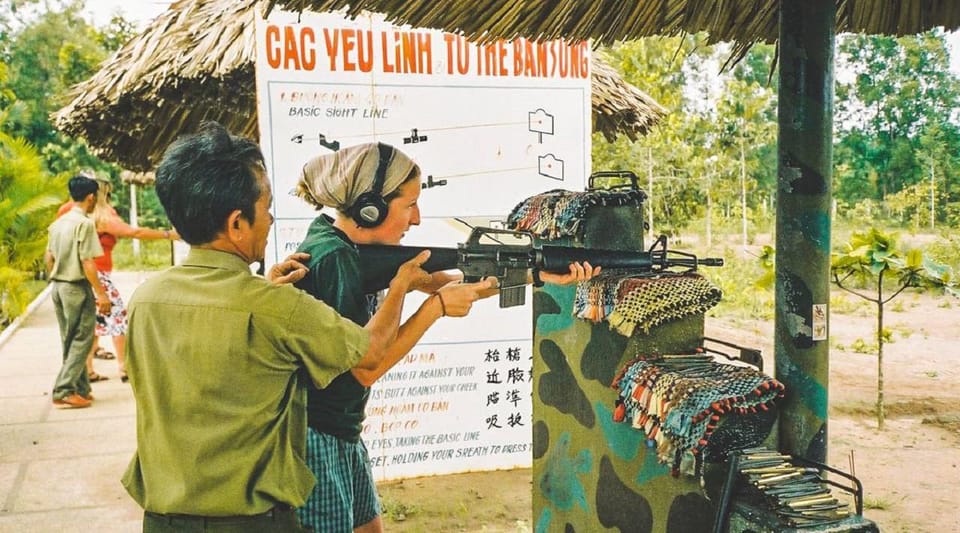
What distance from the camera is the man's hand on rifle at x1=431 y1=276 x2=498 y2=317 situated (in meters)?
2.36

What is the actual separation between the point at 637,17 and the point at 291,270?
153cm

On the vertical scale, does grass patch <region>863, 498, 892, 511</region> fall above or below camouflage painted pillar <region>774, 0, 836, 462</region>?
below

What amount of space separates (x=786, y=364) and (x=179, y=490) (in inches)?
63.1

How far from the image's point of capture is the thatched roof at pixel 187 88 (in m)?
4.93

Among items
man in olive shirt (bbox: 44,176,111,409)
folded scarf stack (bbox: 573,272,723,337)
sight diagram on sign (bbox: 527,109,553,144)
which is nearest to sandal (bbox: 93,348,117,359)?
man in olive shirt (bbox: 44,176,111,409)

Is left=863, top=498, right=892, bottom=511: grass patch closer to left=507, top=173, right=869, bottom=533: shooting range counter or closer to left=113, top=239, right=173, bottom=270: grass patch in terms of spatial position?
left=507, top=173, right=869, bottom=533: shooting range counter

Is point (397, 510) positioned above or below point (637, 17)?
below

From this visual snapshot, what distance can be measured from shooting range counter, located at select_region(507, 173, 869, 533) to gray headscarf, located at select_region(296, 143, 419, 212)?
55 cm

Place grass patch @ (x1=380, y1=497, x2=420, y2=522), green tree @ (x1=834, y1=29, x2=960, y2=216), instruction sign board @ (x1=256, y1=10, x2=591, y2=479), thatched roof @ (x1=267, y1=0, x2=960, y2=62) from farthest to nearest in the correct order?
1. green tree @ (x1=834, y1=29, x2=960, y2=216)
2. instruction sign board @ (x1=256, y1=10, x2=591, y2=479)
3. grass patch @ (x1=380, y1=497, x2=420, y2=522)
4. thatched roof @ (x1=267, y1=0, x2=960, y2=62)

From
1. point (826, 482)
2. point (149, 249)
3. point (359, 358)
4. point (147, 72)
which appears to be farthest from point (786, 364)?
point (149, 249)

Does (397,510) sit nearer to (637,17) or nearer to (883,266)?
(637,17)

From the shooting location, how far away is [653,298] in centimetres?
252

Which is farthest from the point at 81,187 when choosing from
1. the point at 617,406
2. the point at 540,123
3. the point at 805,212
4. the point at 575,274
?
the point at 805,212

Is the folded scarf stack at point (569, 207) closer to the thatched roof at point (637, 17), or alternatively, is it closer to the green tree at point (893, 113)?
the thatched roof at point (637, 17)
